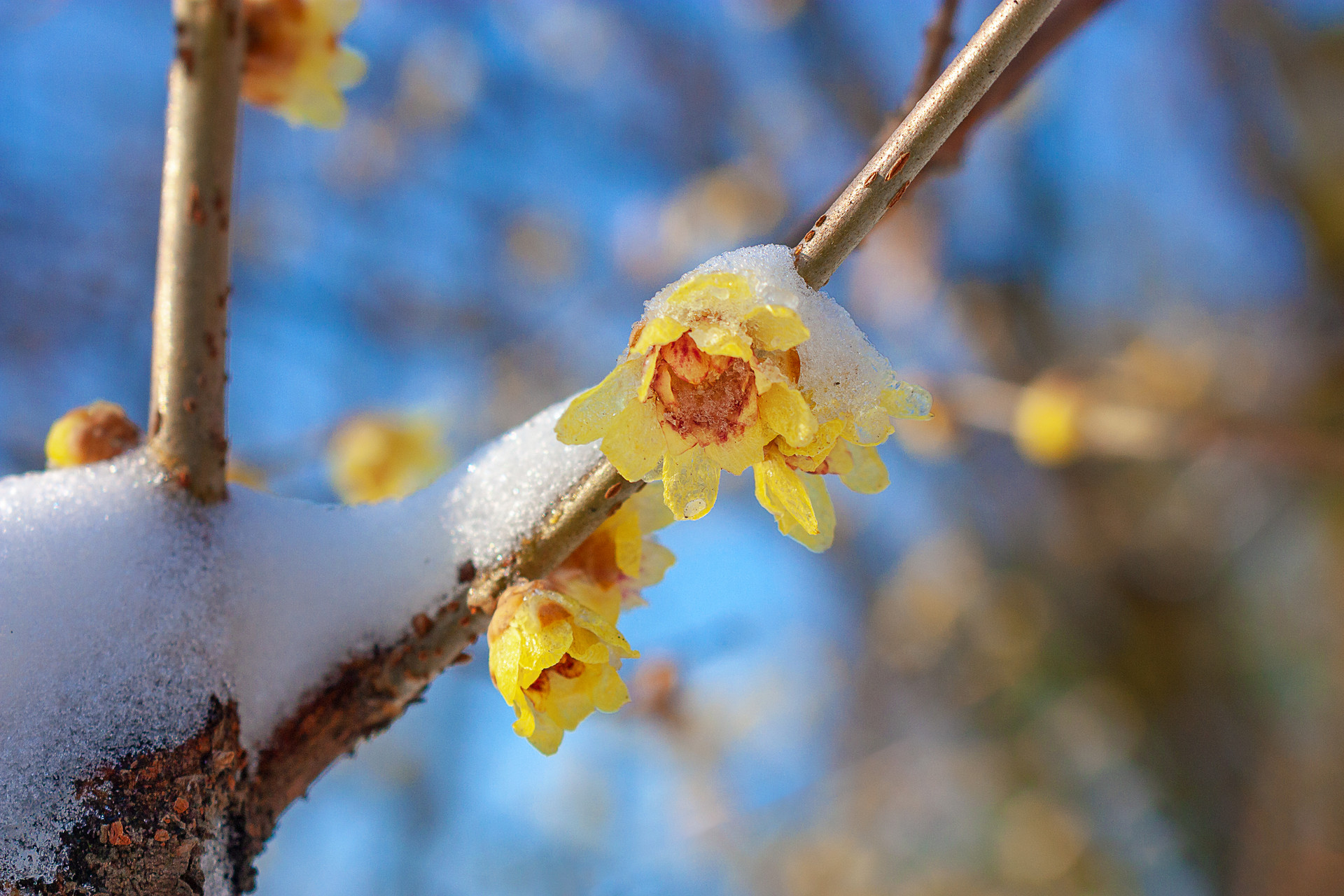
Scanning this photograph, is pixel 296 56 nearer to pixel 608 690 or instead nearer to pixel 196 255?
pixel 196 255

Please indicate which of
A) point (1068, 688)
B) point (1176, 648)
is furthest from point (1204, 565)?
point (1068, 688)

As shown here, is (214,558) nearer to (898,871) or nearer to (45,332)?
(45,332)

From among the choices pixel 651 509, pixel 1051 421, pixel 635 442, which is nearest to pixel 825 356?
pixel 635 442

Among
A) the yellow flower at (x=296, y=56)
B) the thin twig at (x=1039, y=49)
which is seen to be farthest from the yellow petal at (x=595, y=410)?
the yellow flower at (x=296, y=56)

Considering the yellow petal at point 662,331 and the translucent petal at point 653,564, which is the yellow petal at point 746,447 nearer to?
the yellow petal at point 662,331

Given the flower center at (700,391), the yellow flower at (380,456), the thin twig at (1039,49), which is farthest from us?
the yellow flower at (380,456)

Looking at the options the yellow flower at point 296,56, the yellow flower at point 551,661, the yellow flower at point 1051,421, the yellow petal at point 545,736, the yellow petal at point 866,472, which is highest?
the yellow flower at point 296,56
